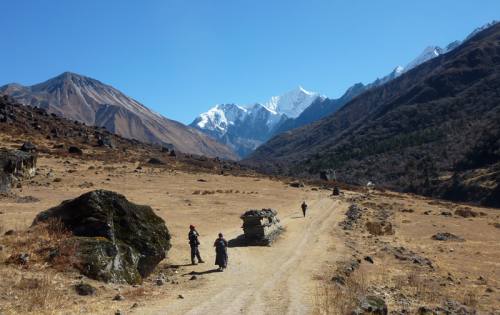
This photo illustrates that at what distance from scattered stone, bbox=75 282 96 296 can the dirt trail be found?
2.20 meters

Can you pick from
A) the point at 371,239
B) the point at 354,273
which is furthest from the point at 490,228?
the point at 354,273

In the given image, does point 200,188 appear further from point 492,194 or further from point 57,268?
point 492,194

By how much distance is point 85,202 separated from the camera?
66.9ft

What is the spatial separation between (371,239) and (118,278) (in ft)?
77.7

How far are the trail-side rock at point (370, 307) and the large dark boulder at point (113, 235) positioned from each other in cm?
864

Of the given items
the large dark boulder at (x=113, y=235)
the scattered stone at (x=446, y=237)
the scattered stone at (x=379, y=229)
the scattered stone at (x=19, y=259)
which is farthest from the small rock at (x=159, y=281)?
the scattered stone at (x=446, y=237)

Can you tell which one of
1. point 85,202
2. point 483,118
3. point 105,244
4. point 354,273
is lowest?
point 354,273

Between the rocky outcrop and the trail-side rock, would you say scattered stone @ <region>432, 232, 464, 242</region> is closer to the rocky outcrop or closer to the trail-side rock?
the trail-side rock

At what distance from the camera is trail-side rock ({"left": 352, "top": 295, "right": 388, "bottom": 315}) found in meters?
14.4

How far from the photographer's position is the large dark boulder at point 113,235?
1769 centimetres

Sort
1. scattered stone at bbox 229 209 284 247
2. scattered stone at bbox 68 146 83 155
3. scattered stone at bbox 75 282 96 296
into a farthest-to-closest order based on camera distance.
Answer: scattered stone at bbox 68 146 83 155 < scattered stone at bbox 229 209 284 247 < scattered stone at bbox 75 282 96 296

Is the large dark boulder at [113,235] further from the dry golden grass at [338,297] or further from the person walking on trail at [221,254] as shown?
the dry golden grass at [338,297]

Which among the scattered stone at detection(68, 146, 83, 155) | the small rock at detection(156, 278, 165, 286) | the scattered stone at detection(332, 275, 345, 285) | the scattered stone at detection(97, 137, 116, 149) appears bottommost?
the scattered stone at detection(332, 275, 345, 285)

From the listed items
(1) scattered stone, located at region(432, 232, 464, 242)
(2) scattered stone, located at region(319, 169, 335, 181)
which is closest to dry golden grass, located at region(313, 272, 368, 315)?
(1) scattered stone, located at region(432, 232, 464, 242)
